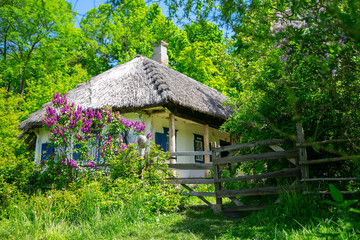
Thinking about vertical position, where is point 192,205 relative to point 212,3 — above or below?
below

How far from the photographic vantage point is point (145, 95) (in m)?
10.5

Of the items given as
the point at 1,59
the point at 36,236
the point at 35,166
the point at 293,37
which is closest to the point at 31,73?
the point at 1,59

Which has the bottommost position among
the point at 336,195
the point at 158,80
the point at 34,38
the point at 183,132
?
the point at 336,195

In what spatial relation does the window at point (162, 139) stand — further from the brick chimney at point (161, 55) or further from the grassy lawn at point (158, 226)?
the grassy lawn at point (158, 226)

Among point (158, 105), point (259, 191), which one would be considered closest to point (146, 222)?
point (259, 191)

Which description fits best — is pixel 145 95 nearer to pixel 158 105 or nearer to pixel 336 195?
pixel 158 105

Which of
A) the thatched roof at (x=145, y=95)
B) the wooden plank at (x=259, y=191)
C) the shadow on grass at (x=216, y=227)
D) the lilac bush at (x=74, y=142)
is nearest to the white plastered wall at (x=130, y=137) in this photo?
the thatched roof at (x=145, y=95)

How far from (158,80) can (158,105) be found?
109 centimetres

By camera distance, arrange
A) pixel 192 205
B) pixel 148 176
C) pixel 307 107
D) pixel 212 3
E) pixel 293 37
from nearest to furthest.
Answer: pixel 293 37 → pixel 212 3 → pixel 307 107 → pixel 148 176 → pixel 192 205

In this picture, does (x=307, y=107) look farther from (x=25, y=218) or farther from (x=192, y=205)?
(x=25, y=218)

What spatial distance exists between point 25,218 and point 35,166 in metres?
2.54

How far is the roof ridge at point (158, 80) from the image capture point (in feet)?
33.0

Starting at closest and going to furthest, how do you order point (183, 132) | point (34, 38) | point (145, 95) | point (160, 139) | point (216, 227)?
point (216, 227) → point (145, 95) → point (160, 139) → point (183, 132) → point (34, 38)

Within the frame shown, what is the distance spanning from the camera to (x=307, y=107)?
5410mm
